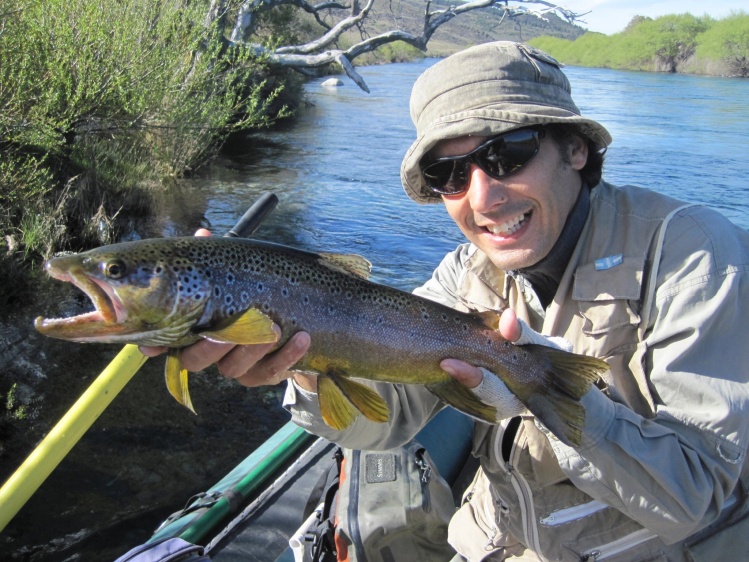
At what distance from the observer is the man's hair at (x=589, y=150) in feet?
8.80

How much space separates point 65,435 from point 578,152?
271 centimetres

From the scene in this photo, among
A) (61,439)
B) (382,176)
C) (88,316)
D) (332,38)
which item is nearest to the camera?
(88,316)

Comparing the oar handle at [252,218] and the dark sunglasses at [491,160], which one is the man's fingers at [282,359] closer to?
the dark sunglasses at [491,160]

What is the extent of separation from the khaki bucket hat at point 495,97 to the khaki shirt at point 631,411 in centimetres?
43

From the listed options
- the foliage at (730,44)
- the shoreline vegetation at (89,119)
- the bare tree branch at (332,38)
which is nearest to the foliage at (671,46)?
the foliage at (730,44)

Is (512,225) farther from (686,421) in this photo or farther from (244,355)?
(244,355)

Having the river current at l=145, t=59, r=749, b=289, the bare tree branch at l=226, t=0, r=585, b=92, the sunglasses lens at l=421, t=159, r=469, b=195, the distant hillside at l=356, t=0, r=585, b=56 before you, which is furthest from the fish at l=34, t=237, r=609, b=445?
the distant hillside at l=356, t=0, r=585, b=56

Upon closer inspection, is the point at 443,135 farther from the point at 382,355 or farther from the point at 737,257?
the point at 737,257

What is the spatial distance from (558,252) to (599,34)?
9099 centimetres

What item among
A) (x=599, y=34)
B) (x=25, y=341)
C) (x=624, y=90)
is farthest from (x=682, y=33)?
(x=25, y=341)

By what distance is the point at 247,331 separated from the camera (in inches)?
85.5

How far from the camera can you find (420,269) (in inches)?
407

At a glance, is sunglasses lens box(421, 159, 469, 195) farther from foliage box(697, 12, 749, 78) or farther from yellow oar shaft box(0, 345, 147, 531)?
foliage box(697, 12, 749, 78)

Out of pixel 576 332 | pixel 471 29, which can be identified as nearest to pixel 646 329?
pixel 576 332
